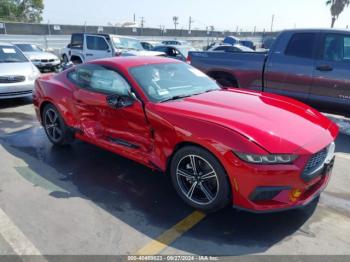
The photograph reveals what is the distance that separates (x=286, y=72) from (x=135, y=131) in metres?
3.68

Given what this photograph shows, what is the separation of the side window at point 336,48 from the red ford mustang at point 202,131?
92.6 inches

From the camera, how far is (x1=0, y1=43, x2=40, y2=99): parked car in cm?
797

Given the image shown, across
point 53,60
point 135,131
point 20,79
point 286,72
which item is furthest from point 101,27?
point 135,131

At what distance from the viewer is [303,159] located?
2920 mm

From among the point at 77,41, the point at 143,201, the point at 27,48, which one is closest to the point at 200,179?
the point at 143,201

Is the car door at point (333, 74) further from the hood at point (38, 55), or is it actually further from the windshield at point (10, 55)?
the hood at point (38, 55)

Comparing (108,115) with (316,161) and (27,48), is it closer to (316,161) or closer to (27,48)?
(316,161)

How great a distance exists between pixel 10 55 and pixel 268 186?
27.6 ft

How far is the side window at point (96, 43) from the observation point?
1333cm

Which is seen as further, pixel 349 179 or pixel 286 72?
pixel 286 72

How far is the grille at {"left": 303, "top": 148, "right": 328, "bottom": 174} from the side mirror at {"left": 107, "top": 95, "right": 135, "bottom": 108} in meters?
1.98

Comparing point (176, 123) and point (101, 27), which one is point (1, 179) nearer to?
point (176, 123)

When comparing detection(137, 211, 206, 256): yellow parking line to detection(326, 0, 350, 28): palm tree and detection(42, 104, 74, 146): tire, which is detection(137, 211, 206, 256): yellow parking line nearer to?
detection(42, 104, 74, 146): tire

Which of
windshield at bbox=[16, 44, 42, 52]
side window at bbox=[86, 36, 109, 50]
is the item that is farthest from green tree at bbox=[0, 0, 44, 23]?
side window at bbox=[86, 36, 109, 50]
